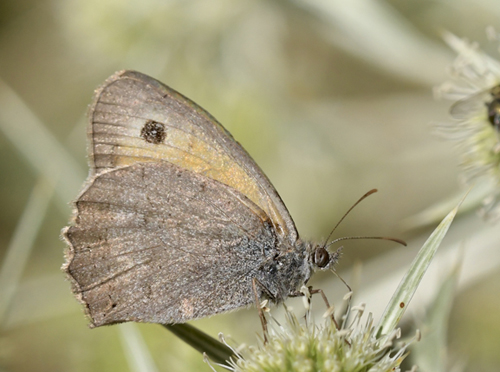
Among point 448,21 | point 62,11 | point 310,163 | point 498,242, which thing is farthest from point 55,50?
point 498,242

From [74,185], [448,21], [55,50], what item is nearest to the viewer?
[74,185]

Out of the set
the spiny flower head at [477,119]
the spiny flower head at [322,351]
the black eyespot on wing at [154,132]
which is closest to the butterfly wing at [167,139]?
the black eyespot on wing at [154,132]

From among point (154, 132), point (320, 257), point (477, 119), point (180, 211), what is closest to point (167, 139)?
point (154, 132)

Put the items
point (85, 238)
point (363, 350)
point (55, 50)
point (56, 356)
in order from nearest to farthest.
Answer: point (363, 350), point (85, 238), point (56, 356), point (55, 50)

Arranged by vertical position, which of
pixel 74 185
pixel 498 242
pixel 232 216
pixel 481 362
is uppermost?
pixel 74 185

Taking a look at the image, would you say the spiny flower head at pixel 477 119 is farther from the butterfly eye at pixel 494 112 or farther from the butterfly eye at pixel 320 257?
the butterfly eye at pixel 320 257

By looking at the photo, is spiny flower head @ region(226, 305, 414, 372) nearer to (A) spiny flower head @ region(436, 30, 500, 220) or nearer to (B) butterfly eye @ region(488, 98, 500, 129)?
(A) spiny flower head @ region(436, 30, 500, 220)

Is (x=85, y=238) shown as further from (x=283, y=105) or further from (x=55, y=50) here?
(x=55, y=50)

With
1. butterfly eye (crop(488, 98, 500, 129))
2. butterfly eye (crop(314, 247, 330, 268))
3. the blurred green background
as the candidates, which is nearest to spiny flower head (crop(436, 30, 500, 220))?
butterfly eye (crop(488, 98, 500, 129))
